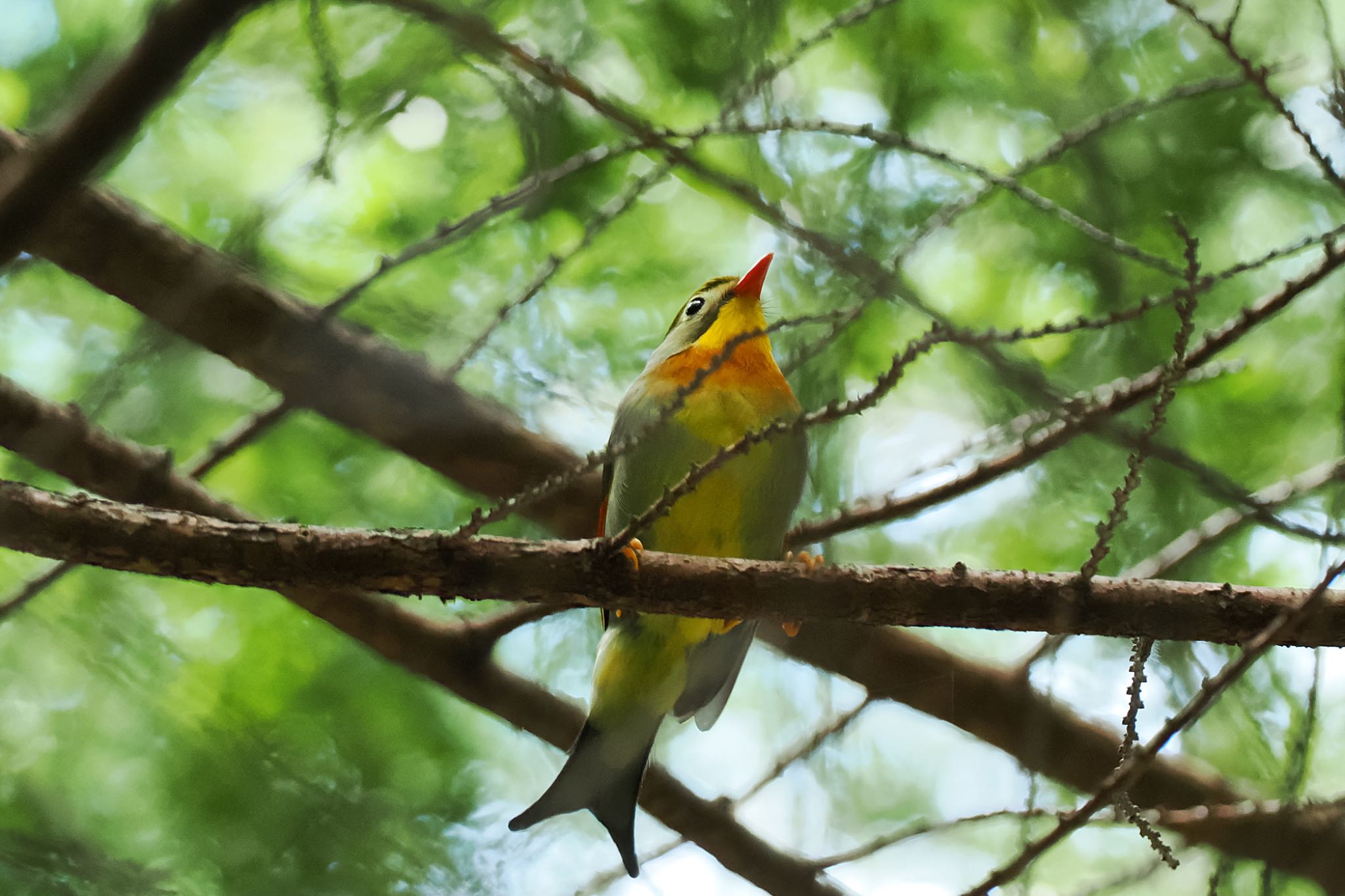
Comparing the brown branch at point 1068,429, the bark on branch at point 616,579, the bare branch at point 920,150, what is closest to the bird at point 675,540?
the brown branch at point 1068,429

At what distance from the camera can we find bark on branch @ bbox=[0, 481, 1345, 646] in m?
1.56

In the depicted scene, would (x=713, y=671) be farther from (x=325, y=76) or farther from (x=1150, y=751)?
(x=325, y=76)

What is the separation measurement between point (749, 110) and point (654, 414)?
75 centimetres

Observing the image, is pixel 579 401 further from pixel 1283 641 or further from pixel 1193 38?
pixel 1193 38

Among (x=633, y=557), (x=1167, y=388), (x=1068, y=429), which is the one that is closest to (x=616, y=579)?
(x=633, y=557)

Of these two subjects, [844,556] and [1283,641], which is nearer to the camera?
[1283,641]

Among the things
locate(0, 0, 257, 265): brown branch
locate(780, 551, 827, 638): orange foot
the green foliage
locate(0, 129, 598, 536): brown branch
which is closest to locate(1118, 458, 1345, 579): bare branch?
the green foliage

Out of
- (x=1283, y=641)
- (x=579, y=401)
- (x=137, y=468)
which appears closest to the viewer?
(x=1283, y=641)

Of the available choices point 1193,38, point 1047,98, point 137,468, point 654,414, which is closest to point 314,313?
point 137,468

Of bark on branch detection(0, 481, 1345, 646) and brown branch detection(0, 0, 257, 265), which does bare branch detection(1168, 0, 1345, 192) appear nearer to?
bark on branch detection(0, 481, 1345, 646)

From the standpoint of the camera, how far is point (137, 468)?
225cm

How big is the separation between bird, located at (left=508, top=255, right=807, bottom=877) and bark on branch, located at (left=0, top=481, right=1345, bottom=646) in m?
0.60

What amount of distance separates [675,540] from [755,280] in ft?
2.42

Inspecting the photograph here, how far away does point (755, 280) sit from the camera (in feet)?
8.78
